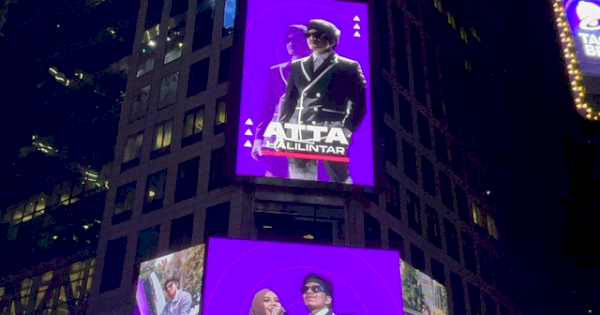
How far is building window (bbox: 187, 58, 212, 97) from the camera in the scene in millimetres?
42219

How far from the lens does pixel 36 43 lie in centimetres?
5684

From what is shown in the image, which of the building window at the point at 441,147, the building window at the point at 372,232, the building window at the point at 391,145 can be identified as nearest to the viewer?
the building window at the point at 372,232

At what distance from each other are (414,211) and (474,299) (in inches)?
339

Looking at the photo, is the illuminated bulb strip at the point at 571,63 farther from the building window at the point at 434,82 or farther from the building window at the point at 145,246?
the building window at the point at 434,82

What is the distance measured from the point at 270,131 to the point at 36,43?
3064 centimetres

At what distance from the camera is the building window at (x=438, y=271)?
43.2 meters

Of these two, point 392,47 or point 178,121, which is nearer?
point 178,121

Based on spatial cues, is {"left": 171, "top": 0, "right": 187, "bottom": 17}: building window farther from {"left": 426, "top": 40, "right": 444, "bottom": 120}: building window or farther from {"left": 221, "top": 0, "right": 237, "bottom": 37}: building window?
{"left": 426, "top": 40, "right": 444, "bottom": 120}: building window

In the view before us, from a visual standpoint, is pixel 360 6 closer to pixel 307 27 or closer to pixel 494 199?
pixel 307 27

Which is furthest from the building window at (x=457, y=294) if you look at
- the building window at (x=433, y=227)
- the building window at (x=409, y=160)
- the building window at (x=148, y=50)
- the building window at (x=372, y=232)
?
the building window at (x=148, y=50)

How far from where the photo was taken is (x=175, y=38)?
4597 cm

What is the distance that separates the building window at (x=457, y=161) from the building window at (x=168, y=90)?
72.8 feet

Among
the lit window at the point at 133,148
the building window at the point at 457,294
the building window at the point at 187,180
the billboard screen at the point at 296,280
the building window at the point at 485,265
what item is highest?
the lit window at the point at 133,148

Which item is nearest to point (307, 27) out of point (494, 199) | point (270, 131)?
point (270, 131)
